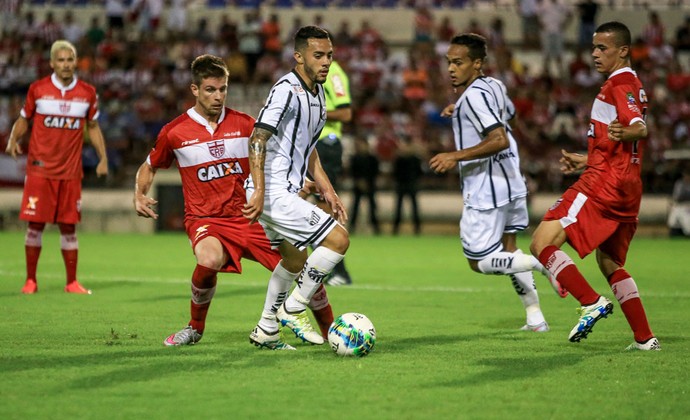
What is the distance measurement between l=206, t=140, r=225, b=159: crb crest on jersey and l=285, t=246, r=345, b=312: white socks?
1.12 m

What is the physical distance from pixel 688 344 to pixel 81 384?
4284mm

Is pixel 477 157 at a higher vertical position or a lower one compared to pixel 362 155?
higher

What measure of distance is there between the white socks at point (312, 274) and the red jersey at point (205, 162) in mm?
827

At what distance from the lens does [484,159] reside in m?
8.68

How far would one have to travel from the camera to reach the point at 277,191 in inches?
280

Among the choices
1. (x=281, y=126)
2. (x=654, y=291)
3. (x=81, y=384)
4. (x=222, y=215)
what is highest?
(x=281, y=126)

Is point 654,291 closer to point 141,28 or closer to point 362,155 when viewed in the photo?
point 362,155

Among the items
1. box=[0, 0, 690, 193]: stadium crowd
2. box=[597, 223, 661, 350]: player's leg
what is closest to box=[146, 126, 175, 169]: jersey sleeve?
box=[597, 223, 661, 350]: player's leg

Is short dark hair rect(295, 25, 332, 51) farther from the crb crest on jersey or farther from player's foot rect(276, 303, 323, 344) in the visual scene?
player's foot rect(276, 303, 323, 344)

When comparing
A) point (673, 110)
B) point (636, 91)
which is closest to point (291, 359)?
point (636, 91)

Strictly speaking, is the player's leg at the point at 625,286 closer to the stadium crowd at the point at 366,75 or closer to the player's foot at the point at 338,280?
the player's foot at the point at 338,280

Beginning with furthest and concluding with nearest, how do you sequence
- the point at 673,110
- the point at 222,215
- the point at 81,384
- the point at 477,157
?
the point at 673,110 < the point at 477,157 < the point at 222,215 < the point at 81,384

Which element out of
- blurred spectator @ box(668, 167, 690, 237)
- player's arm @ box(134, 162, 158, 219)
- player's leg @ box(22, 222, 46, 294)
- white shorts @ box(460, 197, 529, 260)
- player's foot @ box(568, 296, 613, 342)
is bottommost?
blurred spectator @ box(668, 167, 690, 237)

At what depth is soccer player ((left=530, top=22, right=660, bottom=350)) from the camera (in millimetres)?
7285
